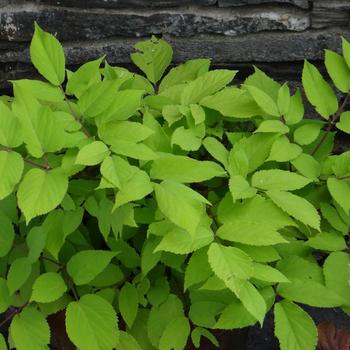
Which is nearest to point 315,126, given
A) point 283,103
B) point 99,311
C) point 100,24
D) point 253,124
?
point 283,103

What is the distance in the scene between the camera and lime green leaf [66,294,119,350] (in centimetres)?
126

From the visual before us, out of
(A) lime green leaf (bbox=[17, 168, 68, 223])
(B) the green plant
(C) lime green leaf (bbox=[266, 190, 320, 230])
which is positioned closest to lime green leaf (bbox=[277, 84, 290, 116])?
(B) the green plant

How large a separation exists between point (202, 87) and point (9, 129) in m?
0.54

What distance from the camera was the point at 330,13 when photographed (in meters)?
1.92

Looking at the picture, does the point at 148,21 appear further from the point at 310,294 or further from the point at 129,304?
the point at 310,294

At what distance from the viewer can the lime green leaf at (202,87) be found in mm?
1492

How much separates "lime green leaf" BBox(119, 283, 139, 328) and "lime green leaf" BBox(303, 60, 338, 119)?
70 centimetres

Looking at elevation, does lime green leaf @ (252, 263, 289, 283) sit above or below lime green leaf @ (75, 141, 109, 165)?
below

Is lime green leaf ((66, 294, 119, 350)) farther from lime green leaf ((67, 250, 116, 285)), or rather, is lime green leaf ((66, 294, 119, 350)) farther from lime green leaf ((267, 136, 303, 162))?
lime green leaf ((267, 136, 303, 162))

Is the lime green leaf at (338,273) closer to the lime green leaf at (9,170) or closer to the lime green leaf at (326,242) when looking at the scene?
the lime green leaf at (326,242)

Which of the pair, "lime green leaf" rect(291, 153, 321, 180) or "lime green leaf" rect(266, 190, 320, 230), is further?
"lime green leaf" rect(291, 153, 321, 180)

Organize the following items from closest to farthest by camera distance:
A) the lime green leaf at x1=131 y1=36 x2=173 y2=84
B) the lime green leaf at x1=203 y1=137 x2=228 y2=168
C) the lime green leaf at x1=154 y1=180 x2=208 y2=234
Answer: the lime green leaf at x1=154 y1=180 x2=208 y2=234 → the lime green leaf at x1=203 y1=137 x2=228 y2=168 → the lime green leaf at x1=131 y1=36 x2=173 y2=84

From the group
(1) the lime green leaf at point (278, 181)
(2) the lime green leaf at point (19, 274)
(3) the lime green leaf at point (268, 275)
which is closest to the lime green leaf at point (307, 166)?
(1) the lime green leaf at point (278, 181)

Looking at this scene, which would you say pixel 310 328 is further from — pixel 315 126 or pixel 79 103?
pixel 79 103
